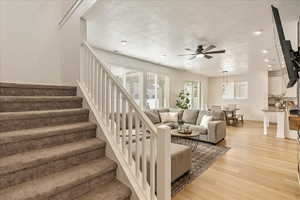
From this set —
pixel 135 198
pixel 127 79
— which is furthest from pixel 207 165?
pixel 127 79

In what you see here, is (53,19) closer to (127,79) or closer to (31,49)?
(31,49)

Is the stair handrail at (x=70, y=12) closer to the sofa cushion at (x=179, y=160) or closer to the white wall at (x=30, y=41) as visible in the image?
the white wall at (x=30, y=41)

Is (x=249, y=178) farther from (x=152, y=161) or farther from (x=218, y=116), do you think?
(x=218, y=116)

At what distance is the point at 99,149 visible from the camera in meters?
1.72

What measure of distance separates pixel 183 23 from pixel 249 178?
9.49 feet

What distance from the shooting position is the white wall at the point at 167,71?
5020 millimetres

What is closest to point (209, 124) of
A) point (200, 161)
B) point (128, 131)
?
point (200, 161)

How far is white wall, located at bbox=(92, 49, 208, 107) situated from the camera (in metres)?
5.02

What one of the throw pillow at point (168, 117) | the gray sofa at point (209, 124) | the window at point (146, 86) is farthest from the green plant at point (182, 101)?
the throw pillow at point (168, 117)

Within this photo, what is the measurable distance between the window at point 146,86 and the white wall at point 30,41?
2.14m

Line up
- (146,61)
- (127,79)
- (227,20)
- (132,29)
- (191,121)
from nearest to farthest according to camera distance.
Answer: (227,20)
(132,29)
(191,121)
(127,79)
(146,61)

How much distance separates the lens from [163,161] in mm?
1271

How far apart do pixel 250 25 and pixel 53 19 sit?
12.9 feet

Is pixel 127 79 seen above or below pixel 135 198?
above
